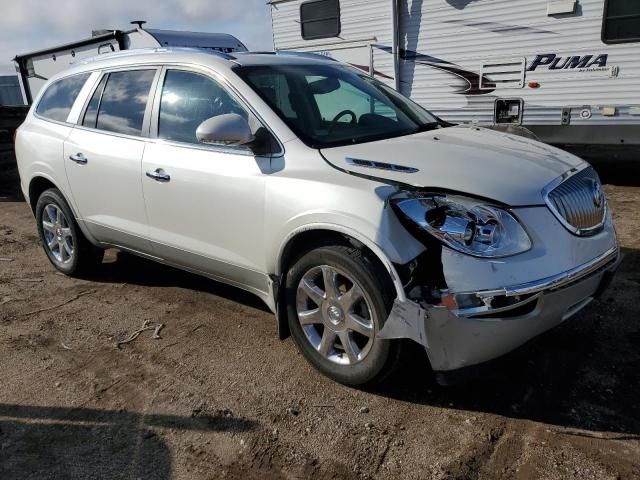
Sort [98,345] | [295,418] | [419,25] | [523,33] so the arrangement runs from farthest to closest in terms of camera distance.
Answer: [419,25]
[523,33]
[98,345]
[295,418]

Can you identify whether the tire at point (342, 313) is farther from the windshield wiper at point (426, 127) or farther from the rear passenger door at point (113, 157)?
the rear passenger door at point (113, 157)

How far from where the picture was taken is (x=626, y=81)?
7090 mm

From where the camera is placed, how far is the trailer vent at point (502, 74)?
7785 mm

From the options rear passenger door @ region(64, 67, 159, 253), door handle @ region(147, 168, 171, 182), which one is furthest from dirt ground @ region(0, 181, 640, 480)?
door handle @ region(147, 168, 171, 182)

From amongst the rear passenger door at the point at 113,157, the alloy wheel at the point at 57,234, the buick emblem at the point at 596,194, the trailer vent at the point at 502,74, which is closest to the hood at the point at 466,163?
the buick emblem at the point at 596,194

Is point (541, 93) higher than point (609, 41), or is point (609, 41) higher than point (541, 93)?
point (609, 41)

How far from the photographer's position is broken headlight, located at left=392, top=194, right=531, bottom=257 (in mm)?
2578

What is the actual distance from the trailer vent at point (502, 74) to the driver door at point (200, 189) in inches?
219

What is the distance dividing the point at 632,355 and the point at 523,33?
18.7 feet

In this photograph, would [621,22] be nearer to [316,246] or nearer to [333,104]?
[333,104]

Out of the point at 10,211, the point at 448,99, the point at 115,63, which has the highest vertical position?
the point at 115,63

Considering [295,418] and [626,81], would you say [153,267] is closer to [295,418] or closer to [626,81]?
[295,418]

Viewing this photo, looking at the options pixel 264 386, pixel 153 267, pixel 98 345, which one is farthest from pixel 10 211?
pixel 264 386

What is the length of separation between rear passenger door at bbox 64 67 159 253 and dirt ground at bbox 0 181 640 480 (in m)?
0.71
